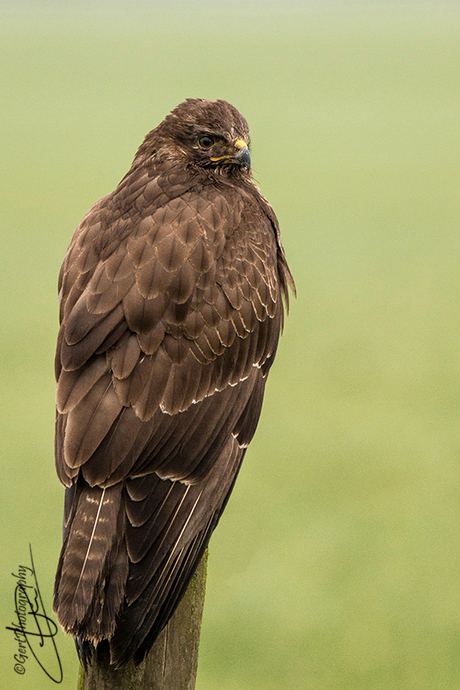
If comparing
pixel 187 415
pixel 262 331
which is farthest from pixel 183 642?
pixel 262 331

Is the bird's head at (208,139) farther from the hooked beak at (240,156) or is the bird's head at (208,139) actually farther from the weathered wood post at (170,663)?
the weathered wood post at (170,663)

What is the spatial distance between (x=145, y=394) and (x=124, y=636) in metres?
0.84

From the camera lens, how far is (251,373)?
130 inches

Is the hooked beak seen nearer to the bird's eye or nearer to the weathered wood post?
the bird's eye

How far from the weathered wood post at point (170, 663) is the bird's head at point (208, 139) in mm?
1818

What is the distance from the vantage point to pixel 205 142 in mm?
3615

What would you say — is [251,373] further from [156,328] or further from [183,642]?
[183,642]

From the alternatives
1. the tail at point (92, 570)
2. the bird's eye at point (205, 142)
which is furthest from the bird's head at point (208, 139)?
the tail at point (92, 570)

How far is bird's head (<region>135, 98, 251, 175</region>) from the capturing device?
358cm

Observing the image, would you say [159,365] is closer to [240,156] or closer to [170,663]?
[170,663]

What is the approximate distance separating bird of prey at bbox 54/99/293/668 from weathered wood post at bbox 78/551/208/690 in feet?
0.31

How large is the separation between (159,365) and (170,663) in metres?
1.02

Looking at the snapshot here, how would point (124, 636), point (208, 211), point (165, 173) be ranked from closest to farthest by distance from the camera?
1. point (124, 636)
2. point (208, 211)
3. point (165, 173)

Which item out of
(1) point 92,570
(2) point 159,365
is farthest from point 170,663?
(2) point 159,365
